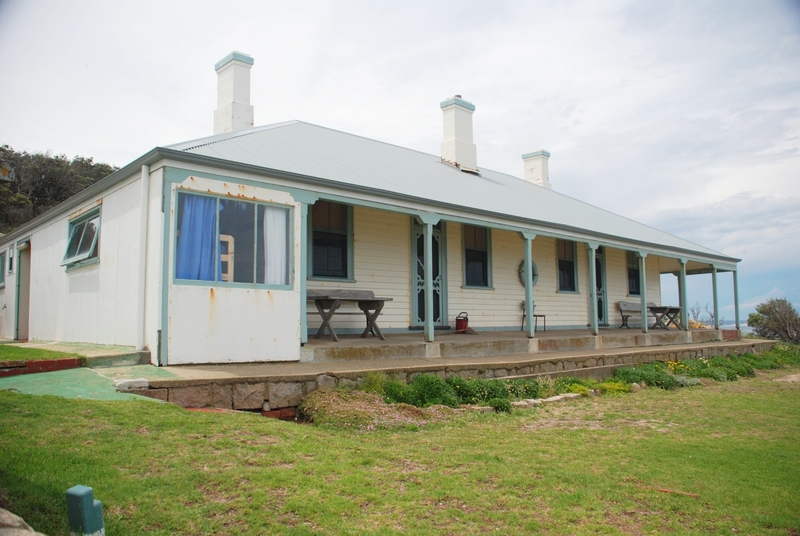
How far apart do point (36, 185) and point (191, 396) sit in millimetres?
25759

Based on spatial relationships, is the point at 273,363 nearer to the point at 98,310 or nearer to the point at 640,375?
the point at 98,310

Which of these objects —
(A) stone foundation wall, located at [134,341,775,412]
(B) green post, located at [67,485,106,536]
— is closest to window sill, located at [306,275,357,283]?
(A) stone foundation wall, located at [134,341,775,412]

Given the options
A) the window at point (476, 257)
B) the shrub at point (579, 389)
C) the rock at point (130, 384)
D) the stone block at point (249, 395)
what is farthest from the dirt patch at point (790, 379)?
the rock at point (130, 384)

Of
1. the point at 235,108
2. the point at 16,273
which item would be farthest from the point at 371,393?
the point at 16,273

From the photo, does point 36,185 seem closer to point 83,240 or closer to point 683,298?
point 83,240

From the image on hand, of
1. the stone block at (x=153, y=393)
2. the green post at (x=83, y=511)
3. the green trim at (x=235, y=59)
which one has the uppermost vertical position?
the green trim at (x=235, y=59)

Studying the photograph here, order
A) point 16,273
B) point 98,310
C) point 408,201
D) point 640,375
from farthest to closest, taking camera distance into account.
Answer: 1. point 16,273
2. point 640,375
3. point 408,201
4. point 98,310

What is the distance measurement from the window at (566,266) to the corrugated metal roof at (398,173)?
3.01ft

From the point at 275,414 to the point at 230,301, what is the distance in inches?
71.3

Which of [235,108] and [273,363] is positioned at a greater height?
[235,108]

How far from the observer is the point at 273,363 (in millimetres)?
8391

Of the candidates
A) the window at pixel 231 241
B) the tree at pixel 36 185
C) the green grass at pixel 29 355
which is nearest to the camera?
the green grass at pixel 29 355

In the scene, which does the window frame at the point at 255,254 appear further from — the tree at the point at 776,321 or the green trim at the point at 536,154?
the tree at the point at 776,321

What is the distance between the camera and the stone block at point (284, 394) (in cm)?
711
